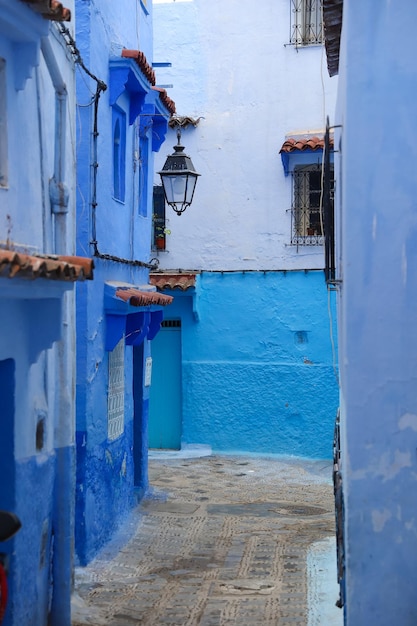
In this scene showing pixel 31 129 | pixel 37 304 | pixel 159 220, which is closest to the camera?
pixel 37 304

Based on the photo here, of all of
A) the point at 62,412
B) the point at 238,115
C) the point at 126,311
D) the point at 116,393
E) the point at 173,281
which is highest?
the point at 238,115

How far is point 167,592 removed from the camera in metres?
8.98

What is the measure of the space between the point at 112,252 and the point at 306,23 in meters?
7.81

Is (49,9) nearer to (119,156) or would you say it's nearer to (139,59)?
(139,59)

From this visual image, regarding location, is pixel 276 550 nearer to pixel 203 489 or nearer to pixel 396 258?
pixel 203 489

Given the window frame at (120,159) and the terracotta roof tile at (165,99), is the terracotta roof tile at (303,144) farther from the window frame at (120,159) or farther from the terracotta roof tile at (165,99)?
the window frame at (120,159)

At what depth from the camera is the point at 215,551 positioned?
10531 millimetres

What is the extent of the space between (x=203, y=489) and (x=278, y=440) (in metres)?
3.02

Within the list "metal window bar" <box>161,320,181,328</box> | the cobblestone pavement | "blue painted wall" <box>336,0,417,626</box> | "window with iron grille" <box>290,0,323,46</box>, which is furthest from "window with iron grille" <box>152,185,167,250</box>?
"blue painted wall" <box>336,0,417,626</box>

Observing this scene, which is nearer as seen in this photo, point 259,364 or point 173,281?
point 173,281

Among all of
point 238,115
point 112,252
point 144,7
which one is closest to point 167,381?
point 238,115

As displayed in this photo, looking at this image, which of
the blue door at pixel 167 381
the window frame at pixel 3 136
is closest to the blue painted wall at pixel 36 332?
the window frame at pixel 3 136

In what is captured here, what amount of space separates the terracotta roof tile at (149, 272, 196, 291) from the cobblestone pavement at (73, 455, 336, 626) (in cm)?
319

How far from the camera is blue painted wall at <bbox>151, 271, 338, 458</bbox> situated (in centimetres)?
1619
